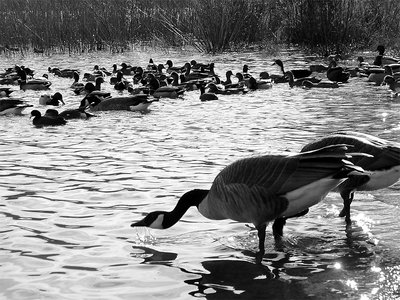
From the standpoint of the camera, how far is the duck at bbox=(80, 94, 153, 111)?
61.8 feet

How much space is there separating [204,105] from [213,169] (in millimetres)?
8848

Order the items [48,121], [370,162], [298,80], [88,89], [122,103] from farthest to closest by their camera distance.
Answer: [298,80] < [88,89] < [122,103] < [48,121] < [370,162]

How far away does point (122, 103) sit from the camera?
19094 millimetres

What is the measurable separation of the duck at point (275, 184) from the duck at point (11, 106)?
41.0ft

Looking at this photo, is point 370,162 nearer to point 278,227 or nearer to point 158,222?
point 278,227

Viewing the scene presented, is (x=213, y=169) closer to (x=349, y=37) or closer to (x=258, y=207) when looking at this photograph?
(x=258, y=207)

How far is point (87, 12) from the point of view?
3716cm

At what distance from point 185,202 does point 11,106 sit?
12.2 m

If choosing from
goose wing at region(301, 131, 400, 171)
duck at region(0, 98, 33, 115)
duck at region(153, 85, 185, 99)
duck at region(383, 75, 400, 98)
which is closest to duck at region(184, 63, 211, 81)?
duck at region(153, 85, 185, 99)

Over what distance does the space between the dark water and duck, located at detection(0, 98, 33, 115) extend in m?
3.04

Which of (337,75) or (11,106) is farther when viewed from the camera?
(337,75)

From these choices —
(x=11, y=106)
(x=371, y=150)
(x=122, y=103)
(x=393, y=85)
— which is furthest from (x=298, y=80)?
(x=371, y=150)

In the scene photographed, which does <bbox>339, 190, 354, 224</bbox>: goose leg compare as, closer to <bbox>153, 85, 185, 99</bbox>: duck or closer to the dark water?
the dark water

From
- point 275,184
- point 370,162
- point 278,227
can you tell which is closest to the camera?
point 275,184
